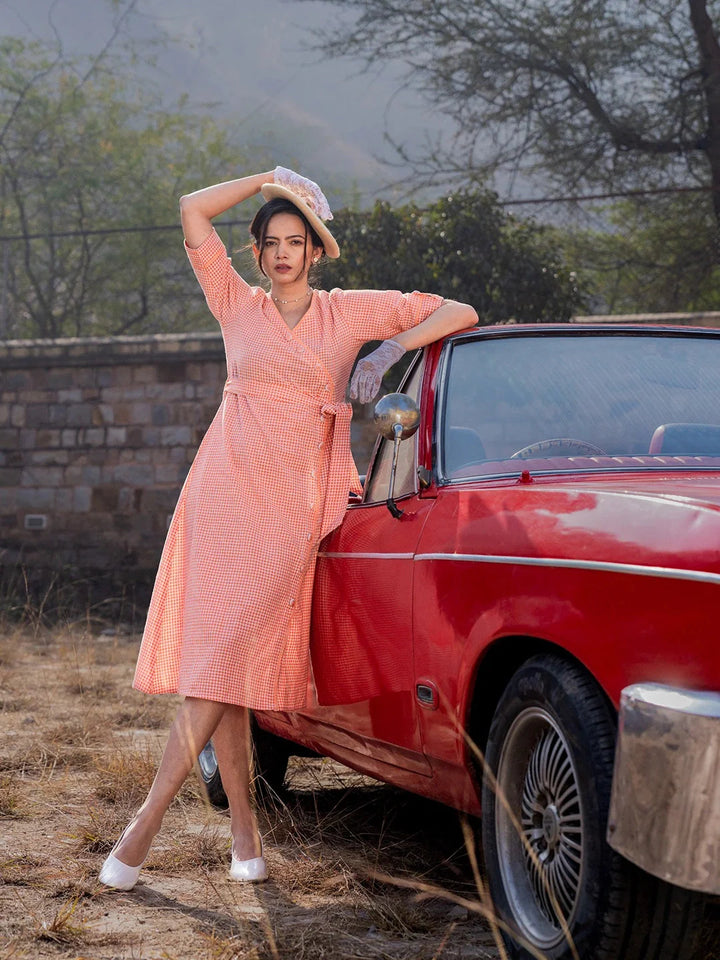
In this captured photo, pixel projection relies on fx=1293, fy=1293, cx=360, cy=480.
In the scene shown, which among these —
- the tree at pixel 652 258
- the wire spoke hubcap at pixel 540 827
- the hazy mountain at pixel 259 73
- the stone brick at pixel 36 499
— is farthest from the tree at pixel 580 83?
the hazy mountain at pixel 259 73

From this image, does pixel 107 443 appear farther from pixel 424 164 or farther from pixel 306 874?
pixel 306 874

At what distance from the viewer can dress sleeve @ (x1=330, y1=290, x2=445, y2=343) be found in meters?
3.92

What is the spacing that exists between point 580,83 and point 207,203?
12.5 metres

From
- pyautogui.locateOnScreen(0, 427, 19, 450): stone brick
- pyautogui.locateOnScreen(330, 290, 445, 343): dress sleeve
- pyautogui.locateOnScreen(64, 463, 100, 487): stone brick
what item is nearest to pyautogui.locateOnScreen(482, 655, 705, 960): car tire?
pyautogui.locateOnScreen(330, 290, 445, 343): dress sleeve

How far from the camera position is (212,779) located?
4738mm

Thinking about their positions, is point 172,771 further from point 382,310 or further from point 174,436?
point 174,436

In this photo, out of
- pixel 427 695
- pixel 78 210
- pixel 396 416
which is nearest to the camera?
pixel 427 695

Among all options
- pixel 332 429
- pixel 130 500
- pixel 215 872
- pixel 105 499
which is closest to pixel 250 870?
pixel 215 872

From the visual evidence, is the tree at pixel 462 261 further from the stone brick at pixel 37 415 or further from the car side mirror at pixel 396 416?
the car side mirror at pixel 396 416

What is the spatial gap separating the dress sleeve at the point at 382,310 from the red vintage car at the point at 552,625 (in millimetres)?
152

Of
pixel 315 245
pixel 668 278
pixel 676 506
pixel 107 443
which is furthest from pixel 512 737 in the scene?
pixel 668 278

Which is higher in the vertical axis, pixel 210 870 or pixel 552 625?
pixel 552 625

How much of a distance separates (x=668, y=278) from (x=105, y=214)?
1087 cm

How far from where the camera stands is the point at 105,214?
73.0ft
